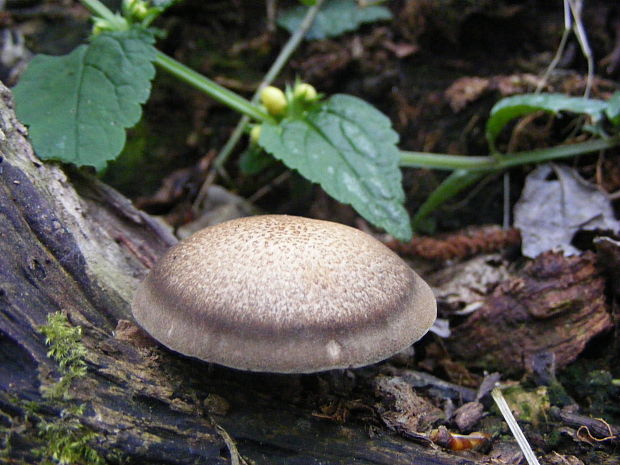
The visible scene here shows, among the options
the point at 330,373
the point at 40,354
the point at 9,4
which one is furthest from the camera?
the point at 9,4

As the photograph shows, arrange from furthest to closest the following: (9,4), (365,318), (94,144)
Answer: (9,4) < (94,144) < (365,318)

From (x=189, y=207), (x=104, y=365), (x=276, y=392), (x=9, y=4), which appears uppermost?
(x=9, y=4)

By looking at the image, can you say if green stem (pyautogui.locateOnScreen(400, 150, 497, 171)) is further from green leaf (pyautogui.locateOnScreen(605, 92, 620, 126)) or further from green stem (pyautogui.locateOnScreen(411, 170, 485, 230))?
green leaf (pyautogui.locateOnScreen(605, 92, 620, 126))

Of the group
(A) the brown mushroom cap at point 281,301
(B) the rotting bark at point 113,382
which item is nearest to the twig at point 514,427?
(B) the rotting bark at point 113,382

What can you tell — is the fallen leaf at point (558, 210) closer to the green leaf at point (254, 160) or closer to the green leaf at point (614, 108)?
the green leaf at point (614, 108)

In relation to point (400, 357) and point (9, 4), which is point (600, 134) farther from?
point (9, 4)

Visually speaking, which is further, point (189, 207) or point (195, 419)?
point (189, 207)

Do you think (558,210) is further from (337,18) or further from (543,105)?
(337,18)

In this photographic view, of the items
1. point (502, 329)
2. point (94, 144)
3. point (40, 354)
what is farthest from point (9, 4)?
point (502, 329)
